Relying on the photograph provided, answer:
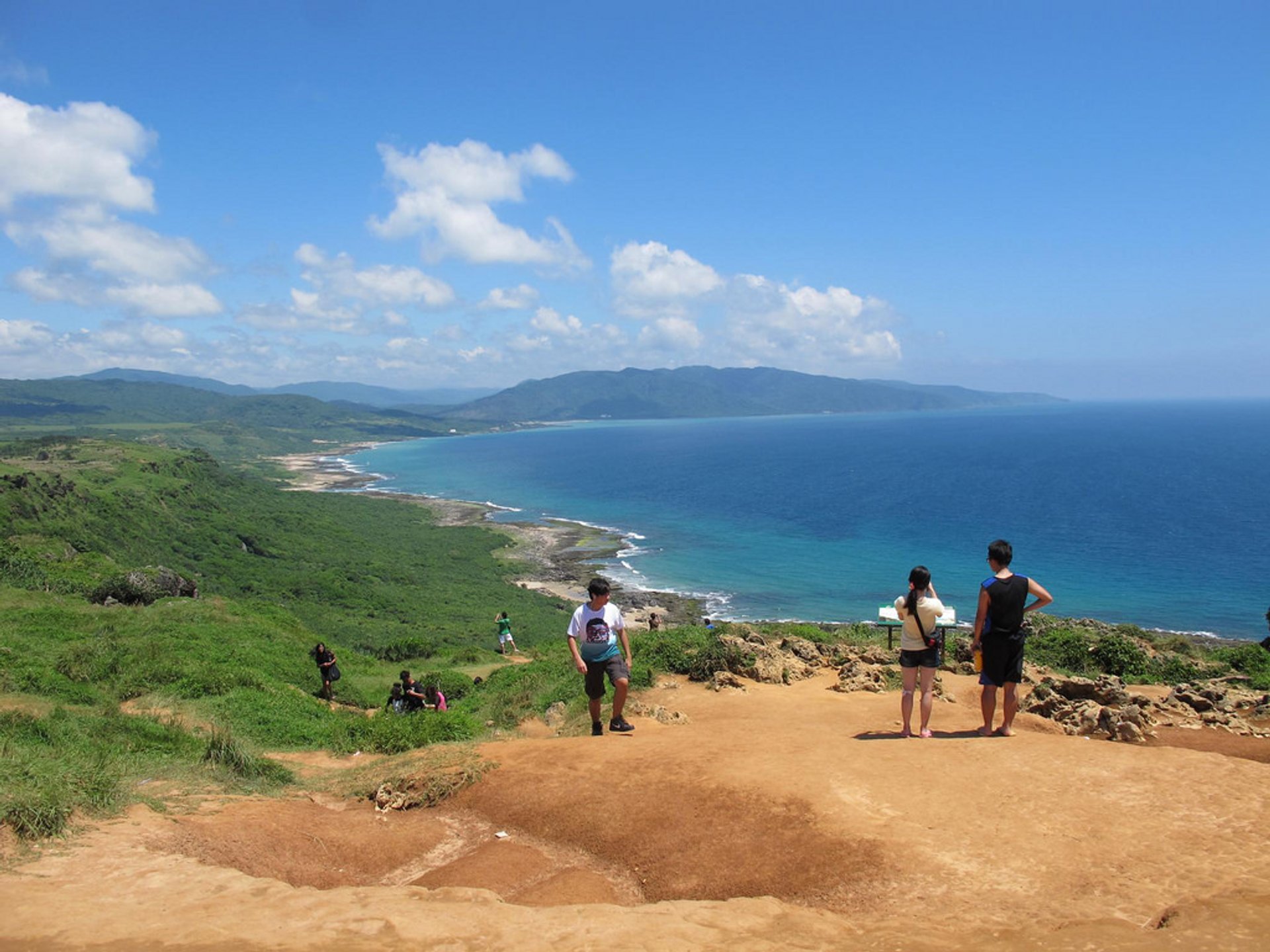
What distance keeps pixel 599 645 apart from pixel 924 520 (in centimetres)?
7240

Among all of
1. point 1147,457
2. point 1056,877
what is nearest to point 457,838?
point 1056,877

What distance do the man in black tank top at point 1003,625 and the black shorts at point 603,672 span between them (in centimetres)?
437

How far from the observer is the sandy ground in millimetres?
4945

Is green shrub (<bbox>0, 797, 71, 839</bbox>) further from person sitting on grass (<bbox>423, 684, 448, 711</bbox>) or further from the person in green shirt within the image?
the person in green shirt

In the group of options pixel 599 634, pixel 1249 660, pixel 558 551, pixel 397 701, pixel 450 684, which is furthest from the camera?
pixel 558 551

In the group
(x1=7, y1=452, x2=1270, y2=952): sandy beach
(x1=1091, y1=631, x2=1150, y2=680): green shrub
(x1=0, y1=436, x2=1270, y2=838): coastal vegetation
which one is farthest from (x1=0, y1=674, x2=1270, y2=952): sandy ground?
(x1=1091, y1=631, x2=1150, y2=680): green shrub

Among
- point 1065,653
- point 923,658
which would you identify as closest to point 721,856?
point 923,658

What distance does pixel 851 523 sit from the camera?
75500mm

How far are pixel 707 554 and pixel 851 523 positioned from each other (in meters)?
19.0

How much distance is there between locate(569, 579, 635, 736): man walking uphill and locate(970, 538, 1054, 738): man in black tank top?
434cm

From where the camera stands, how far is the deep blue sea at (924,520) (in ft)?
162

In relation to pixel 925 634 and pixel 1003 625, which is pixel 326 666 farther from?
pixel 1003 625

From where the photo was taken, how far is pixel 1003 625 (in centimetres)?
866

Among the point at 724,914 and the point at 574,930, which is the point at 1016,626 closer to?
the point at 724,914
